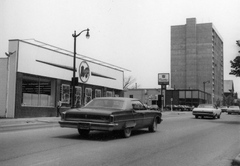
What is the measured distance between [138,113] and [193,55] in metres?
117

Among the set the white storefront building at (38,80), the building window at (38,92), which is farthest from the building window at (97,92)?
the building window at (38,92)

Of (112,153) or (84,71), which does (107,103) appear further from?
(84,71)

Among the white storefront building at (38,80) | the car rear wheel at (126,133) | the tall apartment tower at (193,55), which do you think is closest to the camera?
the car rear wheel at (126,133)

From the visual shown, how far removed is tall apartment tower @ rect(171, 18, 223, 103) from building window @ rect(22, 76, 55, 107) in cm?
9888

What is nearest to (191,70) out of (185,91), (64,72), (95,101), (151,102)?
(185,91)

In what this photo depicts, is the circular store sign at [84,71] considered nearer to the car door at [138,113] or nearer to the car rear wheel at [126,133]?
the car door at [138,113]

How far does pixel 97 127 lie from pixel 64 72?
71.6ft

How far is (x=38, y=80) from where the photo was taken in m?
28.3

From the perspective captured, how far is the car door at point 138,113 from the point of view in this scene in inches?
481

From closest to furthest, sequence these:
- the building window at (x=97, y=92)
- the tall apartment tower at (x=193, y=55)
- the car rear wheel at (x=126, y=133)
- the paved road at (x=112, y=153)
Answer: the paved road at (x=112, y=153), the car rear wheel at (x=126, y=133), the building window at (x=97, y=92), the tall apartment tower at (x=193, y=55)

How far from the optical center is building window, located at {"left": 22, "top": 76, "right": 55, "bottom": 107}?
26.7 m

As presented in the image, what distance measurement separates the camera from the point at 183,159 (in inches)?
304

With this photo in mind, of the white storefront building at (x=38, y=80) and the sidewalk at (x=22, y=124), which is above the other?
the white storefront building at (x=38, y=80)

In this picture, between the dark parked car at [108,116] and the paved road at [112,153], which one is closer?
the paved road at [112,153]
